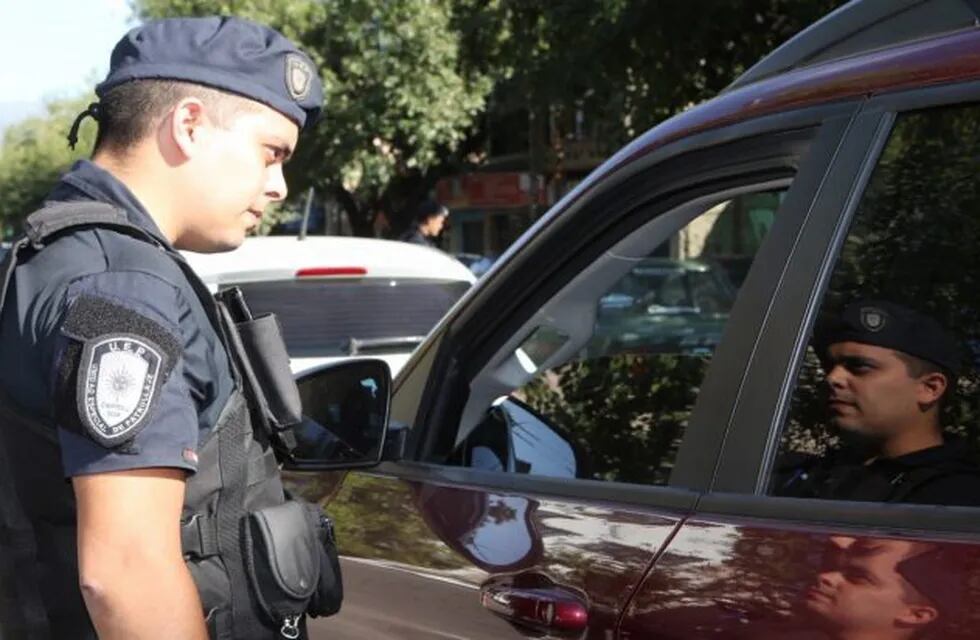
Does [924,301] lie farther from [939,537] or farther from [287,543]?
[287,543]

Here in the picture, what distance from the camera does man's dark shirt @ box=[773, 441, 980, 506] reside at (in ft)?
6.02

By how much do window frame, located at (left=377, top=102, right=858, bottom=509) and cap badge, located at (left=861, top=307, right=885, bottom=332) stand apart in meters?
0.19

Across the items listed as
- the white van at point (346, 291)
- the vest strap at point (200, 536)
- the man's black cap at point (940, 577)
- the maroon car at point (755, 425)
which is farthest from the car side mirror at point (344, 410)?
the white van at point (346, 291)

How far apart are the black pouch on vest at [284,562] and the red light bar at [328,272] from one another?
438cm

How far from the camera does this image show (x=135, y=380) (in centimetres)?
160

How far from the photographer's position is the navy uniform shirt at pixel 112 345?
1589 millimetres

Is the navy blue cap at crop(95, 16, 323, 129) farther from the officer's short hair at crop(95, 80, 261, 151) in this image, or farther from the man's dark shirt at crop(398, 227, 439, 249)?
the man's dark shirt at crop(398, 227, 439, 249)

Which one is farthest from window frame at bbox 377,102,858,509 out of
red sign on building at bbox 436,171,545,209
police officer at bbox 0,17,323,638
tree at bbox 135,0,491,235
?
red sign on building at bbox 436,171,545,209

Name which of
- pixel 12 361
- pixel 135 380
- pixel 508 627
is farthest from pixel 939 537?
pixel 12 361

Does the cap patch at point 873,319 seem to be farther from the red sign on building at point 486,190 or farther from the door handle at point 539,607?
the red sign on building at point 486,190

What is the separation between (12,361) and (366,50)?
95.1 ft

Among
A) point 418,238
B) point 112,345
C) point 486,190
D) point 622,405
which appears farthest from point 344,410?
point 486,190

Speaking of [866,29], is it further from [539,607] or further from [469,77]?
[469,77]

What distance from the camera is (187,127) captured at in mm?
1771
